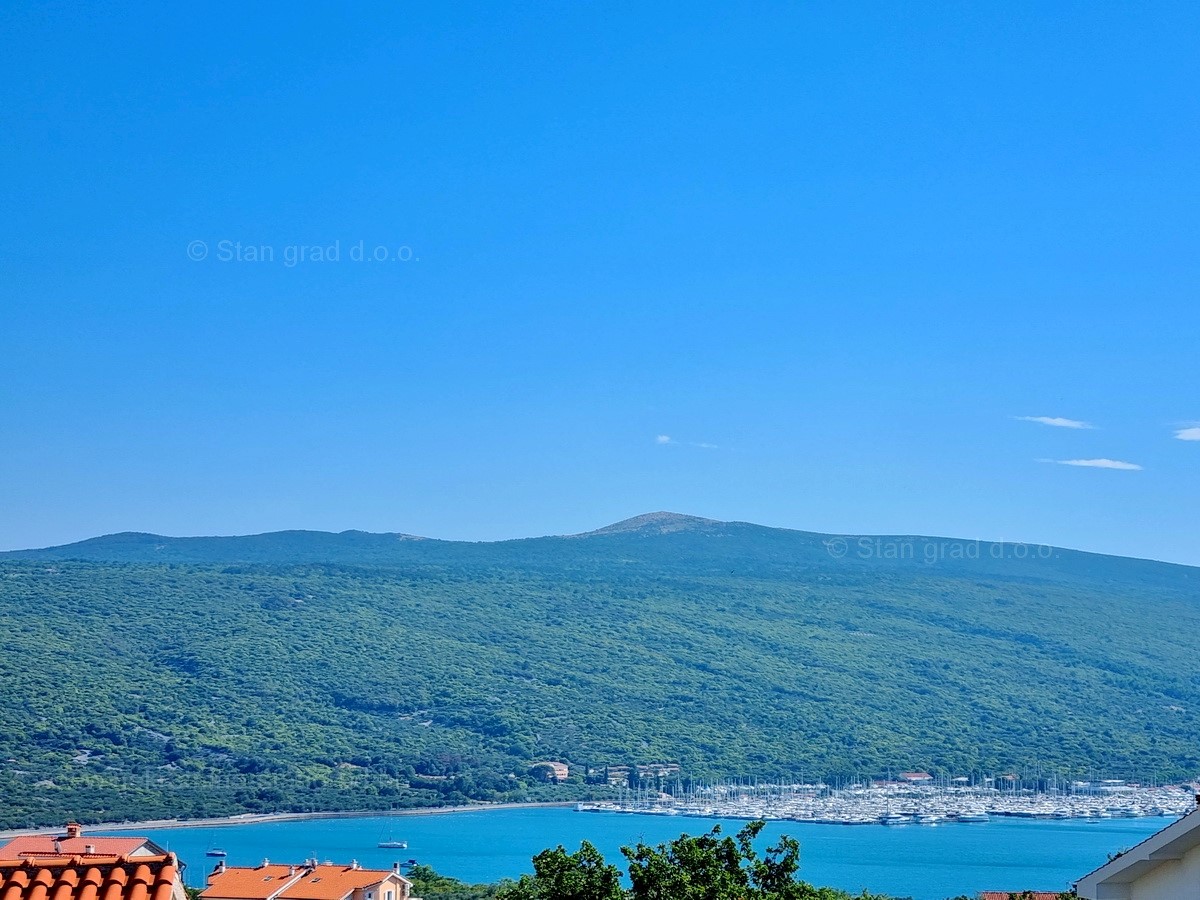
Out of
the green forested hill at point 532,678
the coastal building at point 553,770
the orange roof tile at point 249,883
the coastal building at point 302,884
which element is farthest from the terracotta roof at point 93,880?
the coastal building at point 553,770

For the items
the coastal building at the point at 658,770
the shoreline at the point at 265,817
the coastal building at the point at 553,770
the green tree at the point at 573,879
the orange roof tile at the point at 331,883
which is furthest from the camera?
the coastal building at the point at 658,770

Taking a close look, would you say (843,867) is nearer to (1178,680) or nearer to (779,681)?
(779,681)

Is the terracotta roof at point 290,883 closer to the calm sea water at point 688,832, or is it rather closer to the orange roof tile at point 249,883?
the orange roof tile at point 249,883

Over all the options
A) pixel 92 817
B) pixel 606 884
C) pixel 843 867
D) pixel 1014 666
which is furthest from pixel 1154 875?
pixel 1014 666

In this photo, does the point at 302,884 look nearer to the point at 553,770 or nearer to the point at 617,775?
the point at 553,770

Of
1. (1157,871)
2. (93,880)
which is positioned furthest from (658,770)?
(1157,871)

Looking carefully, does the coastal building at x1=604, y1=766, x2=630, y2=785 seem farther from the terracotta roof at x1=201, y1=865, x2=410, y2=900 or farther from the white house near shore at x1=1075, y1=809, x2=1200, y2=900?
the white house near shore at x1=1075, y1=809, x2=1200, y2=900
